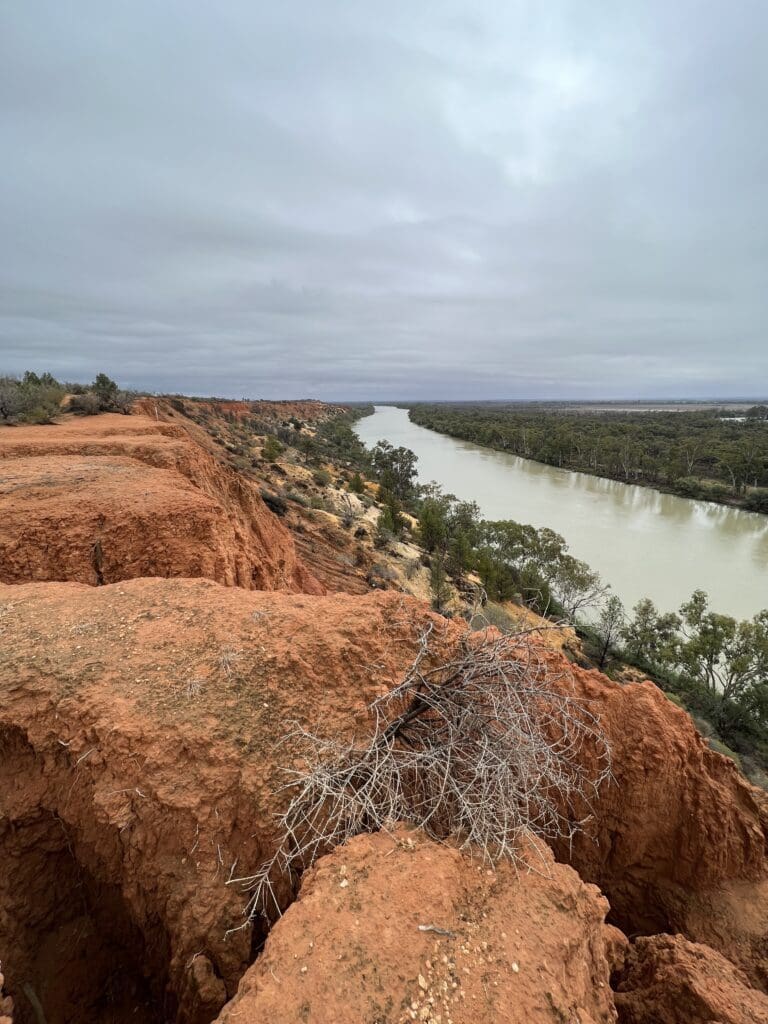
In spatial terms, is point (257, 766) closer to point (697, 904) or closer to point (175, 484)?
point (697, 904)

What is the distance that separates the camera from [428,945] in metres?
2.36

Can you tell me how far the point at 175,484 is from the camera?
→ 8.84m

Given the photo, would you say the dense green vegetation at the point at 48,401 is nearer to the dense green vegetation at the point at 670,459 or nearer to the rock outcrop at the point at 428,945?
the rock outcrop at the point at 428,945

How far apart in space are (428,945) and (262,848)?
1.34 m

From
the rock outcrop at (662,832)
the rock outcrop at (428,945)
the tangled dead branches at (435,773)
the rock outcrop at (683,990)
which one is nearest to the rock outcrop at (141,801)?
the tangled dead branches at (435,773)

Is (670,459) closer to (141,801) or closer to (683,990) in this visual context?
(683,990)

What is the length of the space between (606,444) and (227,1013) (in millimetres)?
69607

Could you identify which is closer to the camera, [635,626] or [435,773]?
[435,773]

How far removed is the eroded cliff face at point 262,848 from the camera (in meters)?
2.37

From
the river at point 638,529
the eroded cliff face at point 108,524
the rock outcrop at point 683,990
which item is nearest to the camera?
the rock outcrop at point 683,990

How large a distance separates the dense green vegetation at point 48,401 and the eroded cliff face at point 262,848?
1357 centimetres

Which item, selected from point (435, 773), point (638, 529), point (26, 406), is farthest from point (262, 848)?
point (638, 529)

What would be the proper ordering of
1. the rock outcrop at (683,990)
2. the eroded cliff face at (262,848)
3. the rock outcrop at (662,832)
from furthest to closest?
the rock outcrop at (662,832) → the rock outcrop at (683,990) → the eroded cliff face at (262,848)

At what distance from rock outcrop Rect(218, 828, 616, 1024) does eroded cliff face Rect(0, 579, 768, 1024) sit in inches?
0.4
